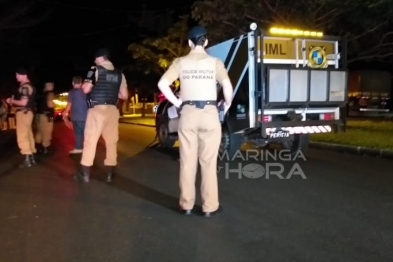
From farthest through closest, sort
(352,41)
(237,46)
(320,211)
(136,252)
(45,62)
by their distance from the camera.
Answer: (45,62), (352,41), (237,46), (320,211), (136,252)

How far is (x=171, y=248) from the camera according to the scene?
5.36 m

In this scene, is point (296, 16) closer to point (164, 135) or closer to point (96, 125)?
point (164, 135)

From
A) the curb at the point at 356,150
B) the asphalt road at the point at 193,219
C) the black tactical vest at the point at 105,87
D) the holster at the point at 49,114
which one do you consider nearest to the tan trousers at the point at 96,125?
the black tactical vest at the point at 105,87

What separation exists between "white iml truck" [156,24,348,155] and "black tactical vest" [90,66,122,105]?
7.64 feet

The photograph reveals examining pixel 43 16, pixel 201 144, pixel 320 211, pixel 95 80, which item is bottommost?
pixel 320 211

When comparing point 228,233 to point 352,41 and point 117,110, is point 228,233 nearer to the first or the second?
point 117,110

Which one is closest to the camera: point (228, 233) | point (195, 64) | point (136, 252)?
point (136, 252)

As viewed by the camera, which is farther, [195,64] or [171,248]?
[195,64]

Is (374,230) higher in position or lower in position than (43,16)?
lower

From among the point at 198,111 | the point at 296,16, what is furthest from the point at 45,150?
the point at 296,16

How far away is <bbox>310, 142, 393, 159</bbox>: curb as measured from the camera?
12.1m

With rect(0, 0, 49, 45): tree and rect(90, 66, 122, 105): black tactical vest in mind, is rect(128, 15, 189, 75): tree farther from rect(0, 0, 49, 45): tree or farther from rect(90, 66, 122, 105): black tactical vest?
rect(90, 66, 122, 105): black tactical vest

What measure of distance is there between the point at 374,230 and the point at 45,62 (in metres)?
50.9

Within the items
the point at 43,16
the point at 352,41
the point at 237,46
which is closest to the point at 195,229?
the point at 237,46
